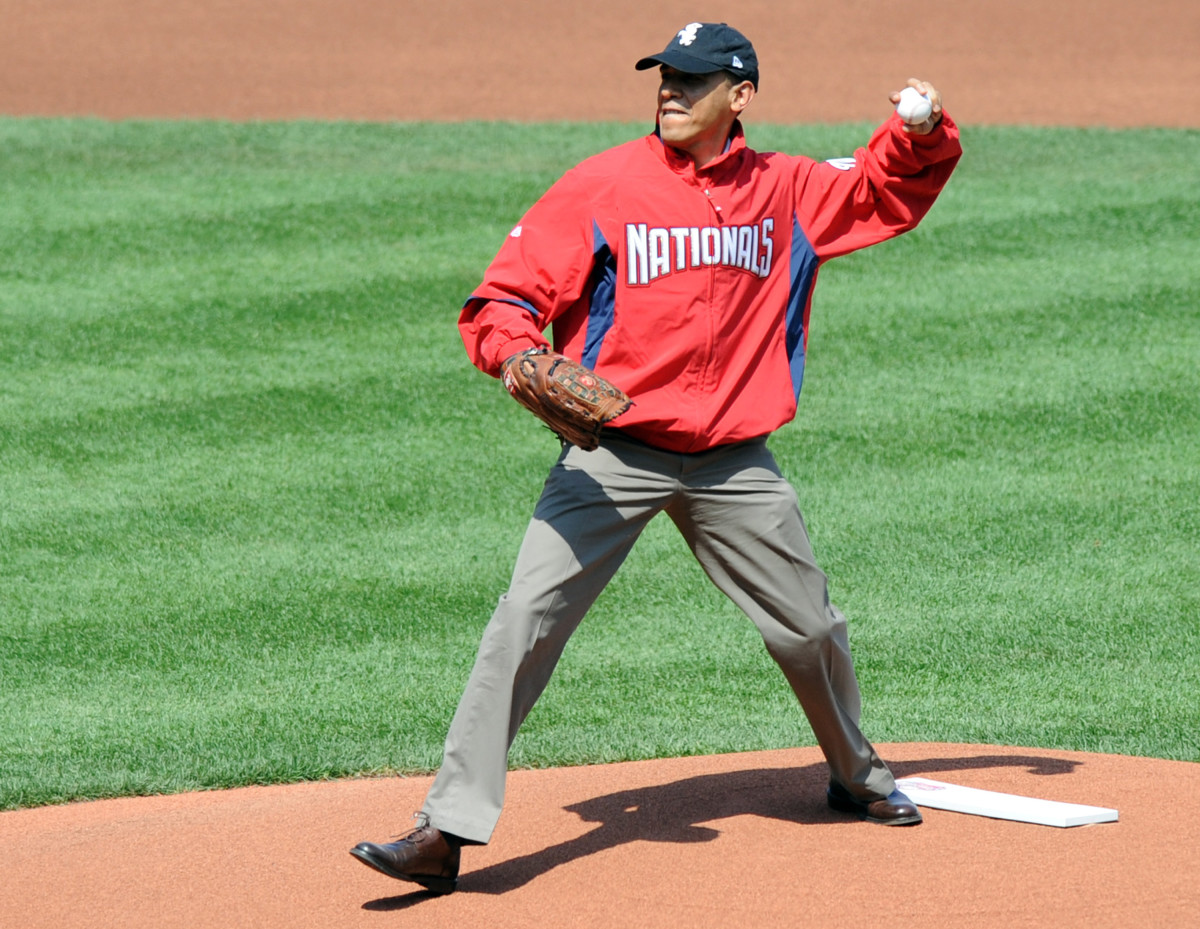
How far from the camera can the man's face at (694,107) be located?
4.19m

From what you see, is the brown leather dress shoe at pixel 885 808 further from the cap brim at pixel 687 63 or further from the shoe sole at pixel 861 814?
the cap brim at pixel 687 63

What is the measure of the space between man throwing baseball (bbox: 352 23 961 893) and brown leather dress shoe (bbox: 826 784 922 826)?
0.5 inches

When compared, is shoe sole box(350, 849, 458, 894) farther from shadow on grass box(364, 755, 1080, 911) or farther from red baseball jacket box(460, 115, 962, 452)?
red baseball jacket box(460, 115, 962, 452)

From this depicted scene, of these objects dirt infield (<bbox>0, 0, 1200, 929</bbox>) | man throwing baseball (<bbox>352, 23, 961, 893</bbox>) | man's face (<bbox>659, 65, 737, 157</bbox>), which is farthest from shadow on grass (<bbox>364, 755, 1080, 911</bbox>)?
man's face (<bbox>659, 65, 737, 157</bbox>)

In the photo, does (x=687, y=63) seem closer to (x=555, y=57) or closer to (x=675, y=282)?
(x=675, y=282)

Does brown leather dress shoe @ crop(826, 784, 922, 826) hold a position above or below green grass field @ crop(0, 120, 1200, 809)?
below

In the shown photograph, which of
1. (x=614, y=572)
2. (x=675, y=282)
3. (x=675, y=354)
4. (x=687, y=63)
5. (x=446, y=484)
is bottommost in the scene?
(x=614, y=572)

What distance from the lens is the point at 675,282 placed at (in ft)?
13.6

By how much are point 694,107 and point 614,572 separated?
1.22 metres

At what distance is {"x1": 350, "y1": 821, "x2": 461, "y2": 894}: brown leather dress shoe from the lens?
3877 millimetres

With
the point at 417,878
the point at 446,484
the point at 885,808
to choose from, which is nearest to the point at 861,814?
the point at 885,808

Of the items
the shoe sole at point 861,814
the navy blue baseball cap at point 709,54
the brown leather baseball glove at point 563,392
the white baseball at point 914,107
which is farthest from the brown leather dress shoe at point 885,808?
the navy blue baseball cap at point 709,54

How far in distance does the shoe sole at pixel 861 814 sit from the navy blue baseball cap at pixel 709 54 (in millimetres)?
2017

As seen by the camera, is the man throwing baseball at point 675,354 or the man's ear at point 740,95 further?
the man's ear at point 740,95
